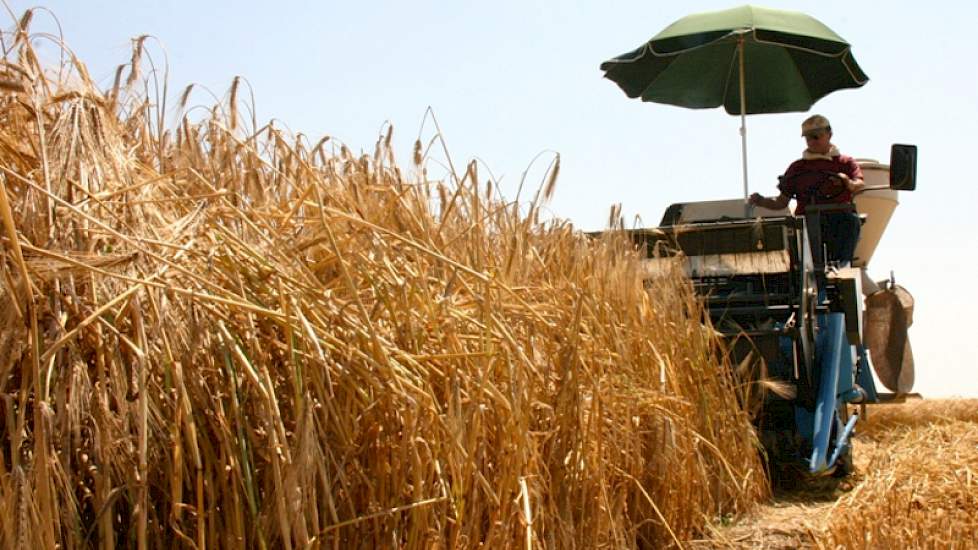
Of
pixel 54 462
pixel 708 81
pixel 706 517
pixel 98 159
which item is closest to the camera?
pixel 54 462

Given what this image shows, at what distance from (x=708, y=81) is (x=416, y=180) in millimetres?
6592

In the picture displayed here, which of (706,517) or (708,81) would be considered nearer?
(706,517)

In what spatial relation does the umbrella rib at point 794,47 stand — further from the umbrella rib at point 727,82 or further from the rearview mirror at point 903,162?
the rearview mirror at point 903,162

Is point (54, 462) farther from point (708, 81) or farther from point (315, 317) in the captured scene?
point (708, 81)

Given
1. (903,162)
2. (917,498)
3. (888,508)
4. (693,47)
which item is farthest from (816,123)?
(888,508)

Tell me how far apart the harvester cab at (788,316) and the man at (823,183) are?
171 millimetres

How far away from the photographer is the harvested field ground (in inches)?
182

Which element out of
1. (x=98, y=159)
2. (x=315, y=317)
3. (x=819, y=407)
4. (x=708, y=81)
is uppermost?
(x=708, y=81)

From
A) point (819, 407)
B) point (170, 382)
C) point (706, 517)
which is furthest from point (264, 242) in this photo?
point (819, 407)

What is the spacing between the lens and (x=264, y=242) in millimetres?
3080

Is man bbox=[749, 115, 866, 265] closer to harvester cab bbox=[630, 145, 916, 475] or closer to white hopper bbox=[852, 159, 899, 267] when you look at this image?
harvester cab bbox=[630, 145, 916, 475]

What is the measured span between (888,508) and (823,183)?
397 centimetres

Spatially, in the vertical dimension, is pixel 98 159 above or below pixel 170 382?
above

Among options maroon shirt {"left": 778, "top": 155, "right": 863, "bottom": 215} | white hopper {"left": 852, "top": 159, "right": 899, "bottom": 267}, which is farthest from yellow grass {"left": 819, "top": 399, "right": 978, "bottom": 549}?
white hopper {"left": 852, "top": 159, "right": 899, "bottom": 267}
